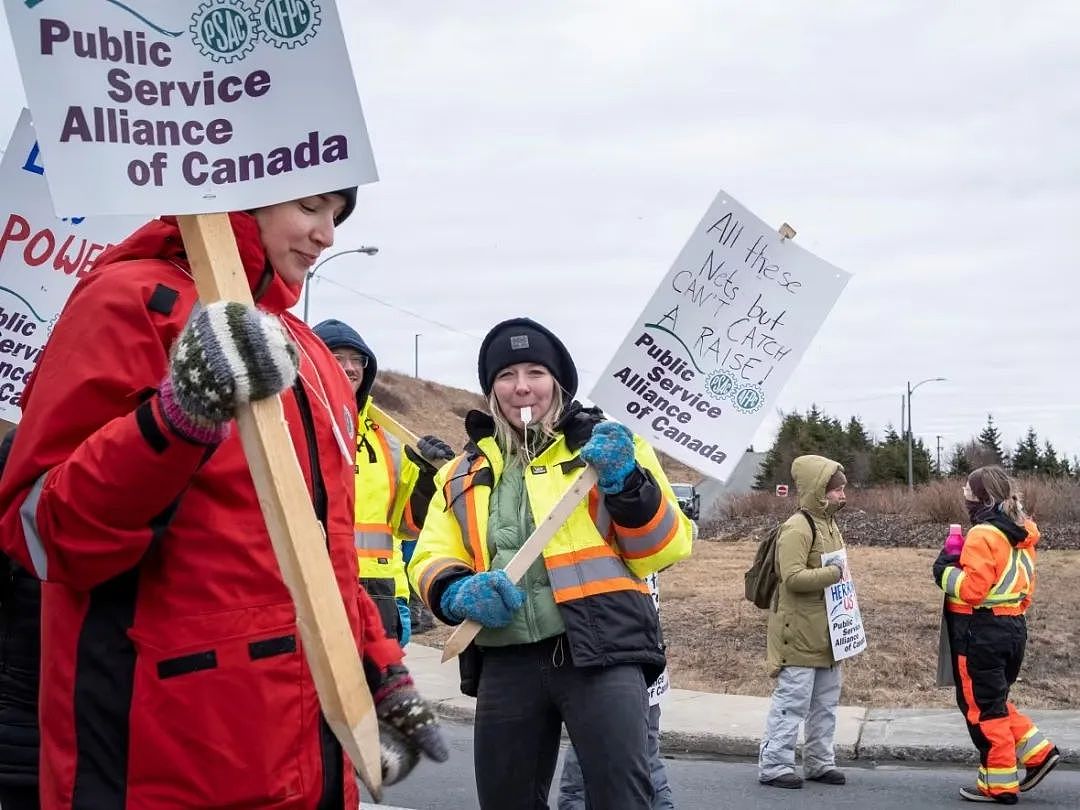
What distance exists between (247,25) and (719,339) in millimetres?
3193

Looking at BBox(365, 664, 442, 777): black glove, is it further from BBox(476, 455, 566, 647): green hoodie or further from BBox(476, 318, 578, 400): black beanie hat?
BBox(476, 318, 578, 400): black beanie hat

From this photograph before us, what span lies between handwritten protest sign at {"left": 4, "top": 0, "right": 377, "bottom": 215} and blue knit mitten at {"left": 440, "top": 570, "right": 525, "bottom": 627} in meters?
1.82

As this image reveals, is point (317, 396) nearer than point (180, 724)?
No

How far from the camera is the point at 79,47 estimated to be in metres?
2.08

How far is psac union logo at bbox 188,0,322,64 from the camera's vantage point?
2191 mm

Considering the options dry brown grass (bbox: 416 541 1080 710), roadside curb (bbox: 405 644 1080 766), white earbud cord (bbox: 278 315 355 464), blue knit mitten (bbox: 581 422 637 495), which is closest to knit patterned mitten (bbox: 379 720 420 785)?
white earbud cord (bbox: 278 315 355 464)

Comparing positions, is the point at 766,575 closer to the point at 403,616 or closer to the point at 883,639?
the point at 403,616

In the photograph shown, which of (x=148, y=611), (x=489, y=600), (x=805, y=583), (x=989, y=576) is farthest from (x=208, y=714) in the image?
(x=989, y=576)

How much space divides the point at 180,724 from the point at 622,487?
6.63 feet

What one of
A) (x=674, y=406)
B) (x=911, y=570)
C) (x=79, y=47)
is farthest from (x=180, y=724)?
(x=911, y=570)

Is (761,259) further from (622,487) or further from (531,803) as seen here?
(531,803)

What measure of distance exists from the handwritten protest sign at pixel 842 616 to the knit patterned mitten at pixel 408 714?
5279 millimetres

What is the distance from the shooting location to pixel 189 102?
2186 mm

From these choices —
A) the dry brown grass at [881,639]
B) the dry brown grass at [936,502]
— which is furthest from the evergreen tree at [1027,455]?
the dry brown grass at [881,639]
